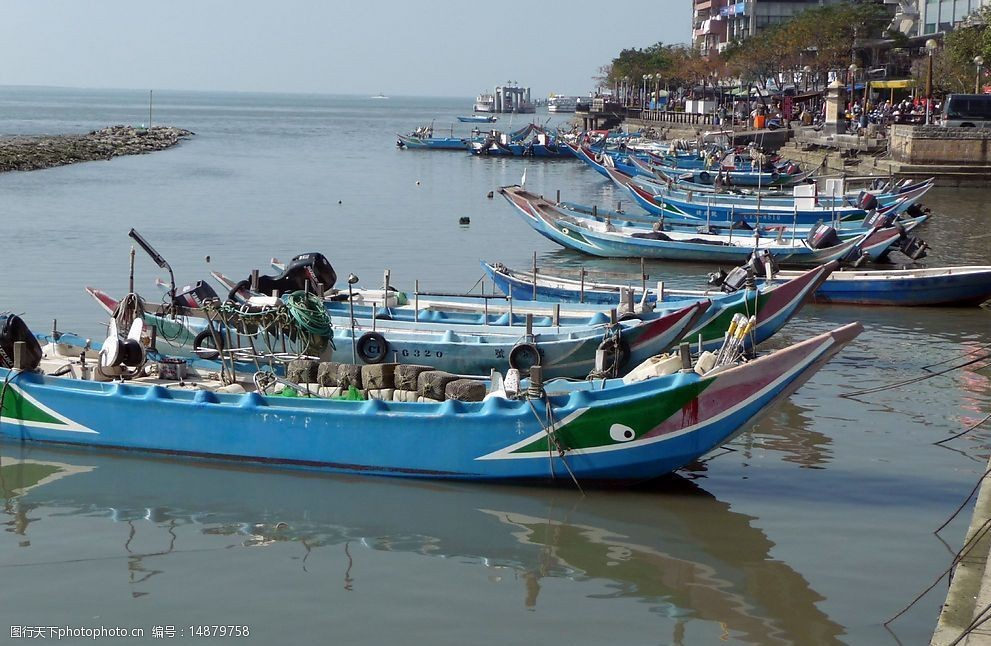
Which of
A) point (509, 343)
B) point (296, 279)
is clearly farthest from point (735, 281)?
point (296, 279)

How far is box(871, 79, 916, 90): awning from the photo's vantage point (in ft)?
210

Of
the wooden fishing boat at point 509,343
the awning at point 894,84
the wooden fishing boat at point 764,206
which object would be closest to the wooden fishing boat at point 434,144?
the awning at point 894,84

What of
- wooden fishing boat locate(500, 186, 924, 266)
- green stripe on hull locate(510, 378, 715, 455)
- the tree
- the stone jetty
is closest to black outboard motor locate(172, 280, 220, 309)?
green stripe on hull locate(510, 378, 715, 455)

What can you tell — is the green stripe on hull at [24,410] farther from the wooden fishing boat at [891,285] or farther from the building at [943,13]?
the building at [943,13]

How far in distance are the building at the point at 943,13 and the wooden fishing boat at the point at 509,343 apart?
5781 centimetres

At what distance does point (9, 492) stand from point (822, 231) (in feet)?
63.2

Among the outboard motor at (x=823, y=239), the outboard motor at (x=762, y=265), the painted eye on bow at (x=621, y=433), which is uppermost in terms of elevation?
the outboard motor at (x=823, y=239)

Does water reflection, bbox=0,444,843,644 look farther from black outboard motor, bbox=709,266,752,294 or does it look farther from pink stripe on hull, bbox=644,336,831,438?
black outboard motor, bbox=709,266,752,294

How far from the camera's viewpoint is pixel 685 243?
28.9 metres

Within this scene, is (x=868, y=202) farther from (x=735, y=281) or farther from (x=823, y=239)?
(x=735, y=281)

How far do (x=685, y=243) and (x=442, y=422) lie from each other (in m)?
17.5

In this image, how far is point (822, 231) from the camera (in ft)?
89.8

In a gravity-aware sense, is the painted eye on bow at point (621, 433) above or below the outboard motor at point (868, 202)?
below

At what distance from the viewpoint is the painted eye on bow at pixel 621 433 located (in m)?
12.2
